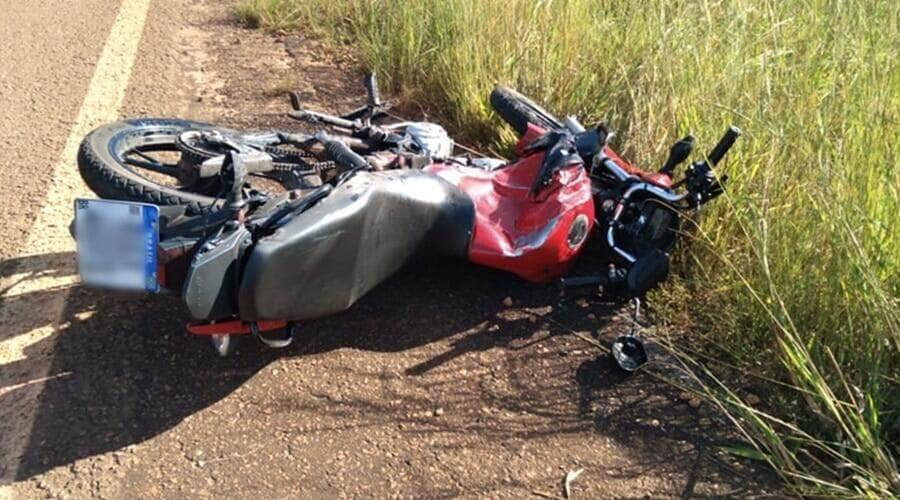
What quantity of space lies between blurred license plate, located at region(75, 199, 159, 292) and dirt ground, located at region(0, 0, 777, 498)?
0.45 metres

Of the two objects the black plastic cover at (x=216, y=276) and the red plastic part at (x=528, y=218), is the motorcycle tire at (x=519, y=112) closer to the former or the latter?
the red plastic part at (x=528, y=218)

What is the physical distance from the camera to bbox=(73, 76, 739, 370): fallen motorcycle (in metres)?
2.62

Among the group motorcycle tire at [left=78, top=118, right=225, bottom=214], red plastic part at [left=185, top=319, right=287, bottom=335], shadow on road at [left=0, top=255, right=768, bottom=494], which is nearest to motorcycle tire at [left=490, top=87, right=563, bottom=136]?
shadow on road at [left=0, top=255, right=768, bottom=494]

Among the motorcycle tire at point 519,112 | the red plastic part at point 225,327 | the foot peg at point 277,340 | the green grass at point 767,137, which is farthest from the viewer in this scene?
the motorcycle tire at point 519,112

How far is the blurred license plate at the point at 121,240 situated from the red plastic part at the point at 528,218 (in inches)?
47.2

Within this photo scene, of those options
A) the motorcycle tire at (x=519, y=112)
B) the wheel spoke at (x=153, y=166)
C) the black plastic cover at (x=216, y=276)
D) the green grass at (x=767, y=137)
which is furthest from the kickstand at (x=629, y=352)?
the wheel spoke at (x=153, y=166)

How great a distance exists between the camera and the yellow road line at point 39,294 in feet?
8.87

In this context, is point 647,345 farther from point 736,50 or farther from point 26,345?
point 26,345

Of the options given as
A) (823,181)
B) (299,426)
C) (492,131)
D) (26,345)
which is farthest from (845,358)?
(26,345)

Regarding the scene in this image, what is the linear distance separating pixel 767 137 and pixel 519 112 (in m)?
1.10

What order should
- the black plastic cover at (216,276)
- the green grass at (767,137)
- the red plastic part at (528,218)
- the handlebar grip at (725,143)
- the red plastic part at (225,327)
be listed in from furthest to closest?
the red plastic part at (528,218) < the handlebar grip at (725,143) < the red plastic part at (225,327) < the green grass at (767,137) < the black plastic cover at (216,276)

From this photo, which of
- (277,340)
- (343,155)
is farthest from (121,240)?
(343,155)

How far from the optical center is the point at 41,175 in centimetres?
414

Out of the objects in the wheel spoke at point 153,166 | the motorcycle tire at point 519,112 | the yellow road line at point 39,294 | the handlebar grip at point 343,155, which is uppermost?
the handlebar grip at point 343,155
